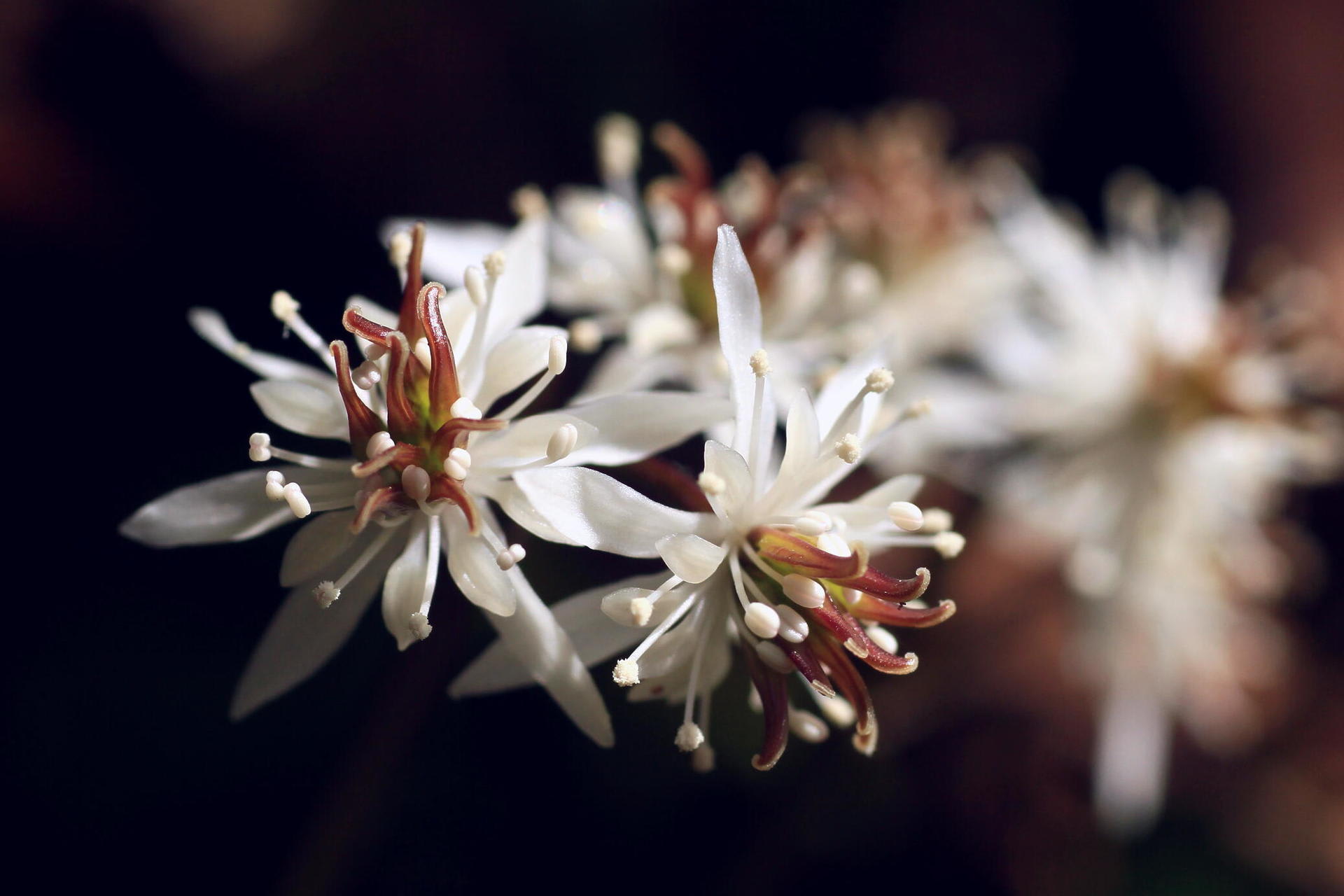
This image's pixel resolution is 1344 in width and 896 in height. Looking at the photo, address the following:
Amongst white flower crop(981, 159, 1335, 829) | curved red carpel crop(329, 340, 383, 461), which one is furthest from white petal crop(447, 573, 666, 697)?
white flower crop(981, 159, 1335, 829)

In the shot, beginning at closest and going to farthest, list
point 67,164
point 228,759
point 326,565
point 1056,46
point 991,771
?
point 326,565 → point 228,759 → point 67,164 → point 991,771 → point 1056,46

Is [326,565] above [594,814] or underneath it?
above

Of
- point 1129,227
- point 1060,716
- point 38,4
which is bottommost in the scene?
point 1060,716

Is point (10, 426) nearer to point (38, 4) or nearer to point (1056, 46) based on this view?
point (38, 4)

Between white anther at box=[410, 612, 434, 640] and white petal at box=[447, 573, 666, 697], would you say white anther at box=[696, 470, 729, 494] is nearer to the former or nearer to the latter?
white petal at box=[447, 573, 666, 697]

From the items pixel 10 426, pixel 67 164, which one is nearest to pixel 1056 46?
pixel 67 164

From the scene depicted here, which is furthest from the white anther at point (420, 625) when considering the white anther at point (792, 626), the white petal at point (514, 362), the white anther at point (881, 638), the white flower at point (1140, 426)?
the white flower at point (1140, 426)

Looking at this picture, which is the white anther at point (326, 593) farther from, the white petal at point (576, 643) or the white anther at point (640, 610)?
the white anther at point (640, 610)
